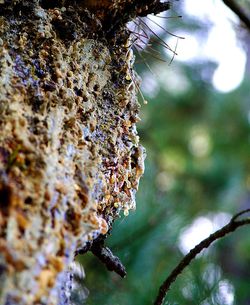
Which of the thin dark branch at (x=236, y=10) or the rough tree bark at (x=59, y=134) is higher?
the thin dark branch at (x=236, y=10)

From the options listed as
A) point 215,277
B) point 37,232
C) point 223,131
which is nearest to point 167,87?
point 223,131

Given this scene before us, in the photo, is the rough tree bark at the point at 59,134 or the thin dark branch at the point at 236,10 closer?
the rough tree bark at the point at 59,134

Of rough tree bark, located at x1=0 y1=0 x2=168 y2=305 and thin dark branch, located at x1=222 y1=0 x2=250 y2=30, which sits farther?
thin dark branch, located at x1=222 y1=0 x2=250 y2=30

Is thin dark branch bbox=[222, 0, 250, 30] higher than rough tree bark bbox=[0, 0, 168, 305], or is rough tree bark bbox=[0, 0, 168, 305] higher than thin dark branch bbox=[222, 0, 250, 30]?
thin dark branch bbox=[222, 0, 250, 30]

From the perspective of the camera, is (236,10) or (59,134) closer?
(59,134)

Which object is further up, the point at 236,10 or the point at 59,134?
the point at 236,10

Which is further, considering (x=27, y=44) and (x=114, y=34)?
(x=114, y=34)

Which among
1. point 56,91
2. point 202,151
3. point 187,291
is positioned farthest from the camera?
point 202,151

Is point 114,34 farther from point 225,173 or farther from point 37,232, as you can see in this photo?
point 225,173
